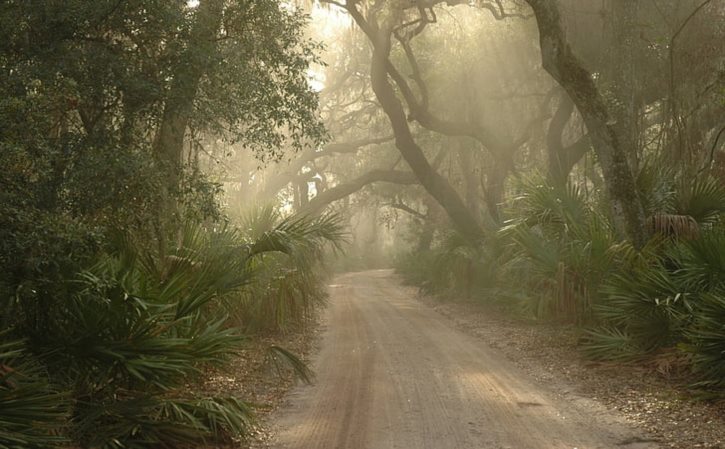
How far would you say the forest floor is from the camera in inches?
271

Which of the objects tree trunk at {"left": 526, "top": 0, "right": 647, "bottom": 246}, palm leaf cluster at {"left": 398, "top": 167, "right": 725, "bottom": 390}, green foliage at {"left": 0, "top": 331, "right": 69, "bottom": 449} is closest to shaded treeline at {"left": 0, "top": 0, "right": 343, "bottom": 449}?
green foliage at {"left": 0, "top": 331, "right": 69, "bottom": 449}

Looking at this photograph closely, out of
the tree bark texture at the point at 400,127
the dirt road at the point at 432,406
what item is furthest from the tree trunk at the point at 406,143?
the dirt road at the point at 432,406

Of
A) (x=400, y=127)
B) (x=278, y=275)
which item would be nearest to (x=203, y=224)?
(x=278, y=275)

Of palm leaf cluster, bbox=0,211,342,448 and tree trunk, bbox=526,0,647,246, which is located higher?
tree trunk, bbox=526,0,647,246

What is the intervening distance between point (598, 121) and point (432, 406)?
5.68 meters

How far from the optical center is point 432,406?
8.13 metres

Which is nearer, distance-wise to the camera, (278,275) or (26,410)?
(26,410)

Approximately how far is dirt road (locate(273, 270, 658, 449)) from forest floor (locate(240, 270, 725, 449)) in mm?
11

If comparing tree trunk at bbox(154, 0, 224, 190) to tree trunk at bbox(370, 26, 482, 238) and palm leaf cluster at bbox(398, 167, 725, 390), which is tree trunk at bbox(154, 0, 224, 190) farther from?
tree trunk at bbox(370, 26, 482, 238)

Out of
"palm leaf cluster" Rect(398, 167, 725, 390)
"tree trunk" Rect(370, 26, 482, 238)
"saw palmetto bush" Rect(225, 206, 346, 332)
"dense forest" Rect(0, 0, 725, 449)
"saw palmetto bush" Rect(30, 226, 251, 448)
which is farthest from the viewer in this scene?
"tree trunk" Rect(370, 26, 482, 238)

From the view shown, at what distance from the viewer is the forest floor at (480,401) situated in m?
6.88

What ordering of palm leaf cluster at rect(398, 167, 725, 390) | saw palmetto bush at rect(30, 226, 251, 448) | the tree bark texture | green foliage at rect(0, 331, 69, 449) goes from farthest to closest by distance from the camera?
the tree bark texture
palm leaf cluster at rect(398, 167, 725, 390)
saw palmetto bush at rect(30, 226, 251, 448)
green foliage at rect(0, 331, 69, 449)

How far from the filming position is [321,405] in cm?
838

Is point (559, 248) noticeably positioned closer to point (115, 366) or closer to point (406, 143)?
point (115, 366)
